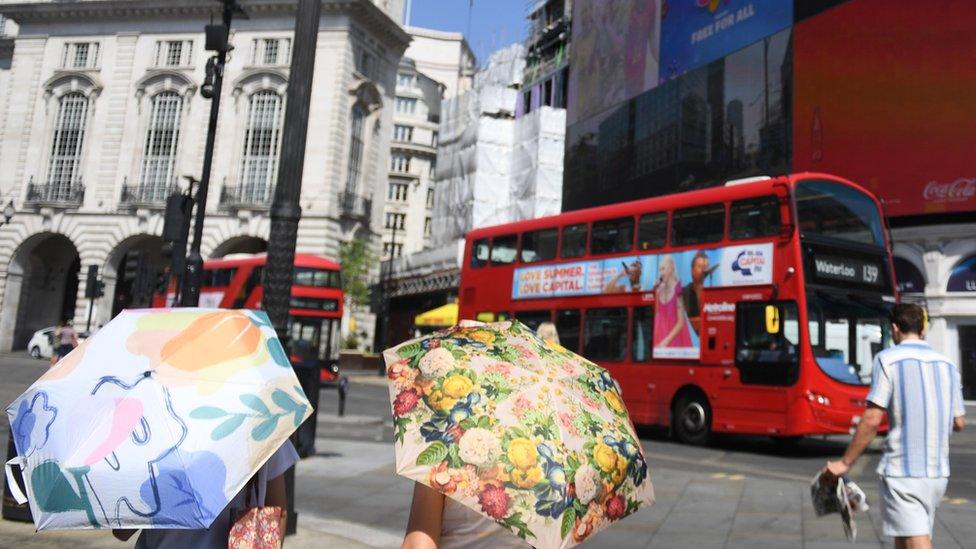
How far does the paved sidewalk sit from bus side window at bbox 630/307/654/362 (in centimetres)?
414

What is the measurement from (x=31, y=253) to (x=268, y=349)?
50.0m

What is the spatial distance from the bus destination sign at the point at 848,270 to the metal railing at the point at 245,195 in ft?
110

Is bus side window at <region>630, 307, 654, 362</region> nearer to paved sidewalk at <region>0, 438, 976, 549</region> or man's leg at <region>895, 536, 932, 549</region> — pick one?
paved sidewalk at <region>0, 438, 976, 549</region>

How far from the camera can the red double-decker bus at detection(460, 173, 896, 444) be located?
11.9 meters

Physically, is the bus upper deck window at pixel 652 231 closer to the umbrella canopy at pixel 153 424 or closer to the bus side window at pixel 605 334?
the bus side window at pixel 605 334

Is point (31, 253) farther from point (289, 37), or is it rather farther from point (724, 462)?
point (724, 462)

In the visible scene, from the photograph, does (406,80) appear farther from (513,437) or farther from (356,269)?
(513,437)

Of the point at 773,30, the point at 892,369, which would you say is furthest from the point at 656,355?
the point at 773,30

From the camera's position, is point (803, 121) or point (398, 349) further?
point (803, 121)

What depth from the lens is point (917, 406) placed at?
4.05 m

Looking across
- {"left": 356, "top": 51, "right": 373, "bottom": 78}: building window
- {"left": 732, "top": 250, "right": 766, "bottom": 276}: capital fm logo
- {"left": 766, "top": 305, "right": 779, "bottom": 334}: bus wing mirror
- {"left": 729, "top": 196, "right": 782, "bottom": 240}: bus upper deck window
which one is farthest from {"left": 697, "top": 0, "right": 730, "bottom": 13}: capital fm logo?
{"left": 766, "top": 305, "right": 779, "bottom": 334}: bus wing mirror

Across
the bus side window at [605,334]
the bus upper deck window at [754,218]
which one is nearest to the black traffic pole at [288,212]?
the bus upper deck window at [754,218]

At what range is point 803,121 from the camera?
29688mm

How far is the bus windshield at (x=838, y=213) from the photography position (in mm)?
12148
